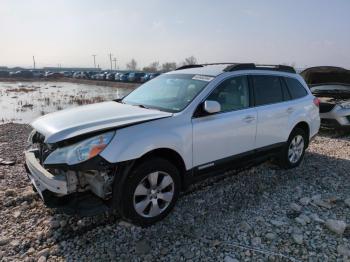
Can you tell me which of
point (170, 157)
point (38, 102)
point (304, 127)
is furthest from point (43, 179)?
point (38, 102)

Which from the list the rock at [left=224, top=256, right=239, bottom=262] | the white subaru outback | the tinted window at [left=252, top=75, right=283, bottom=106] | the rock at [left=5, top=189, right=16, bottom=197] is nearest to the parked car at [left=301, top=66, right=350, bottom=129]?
the white subaru outback

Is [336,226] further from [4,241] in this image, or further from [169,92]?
[4,241]

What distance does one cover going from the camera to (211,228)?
12.5ft

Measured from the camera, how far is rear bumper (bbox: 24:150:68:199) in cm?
332

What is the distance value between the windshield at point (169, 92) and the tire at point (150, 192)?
0.82 metres

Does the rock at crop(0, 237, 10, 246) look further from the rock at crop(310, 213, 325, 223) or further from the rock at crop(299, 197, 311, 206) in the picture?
the rock at crop(299, 197, 311, 206)

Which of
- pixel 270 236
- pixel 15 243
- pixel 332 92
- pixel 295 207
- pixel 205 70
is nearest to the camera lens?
pixel 15 243

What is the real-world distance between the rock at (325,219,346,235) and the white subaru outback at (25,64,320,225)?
142 centimetres

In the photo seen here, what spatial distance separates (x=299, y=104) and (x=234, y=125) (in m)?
1.93

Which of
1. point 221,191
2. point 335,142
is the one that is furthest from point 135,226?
point 335,142

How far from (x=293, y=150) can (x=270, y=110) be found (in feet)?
3.80

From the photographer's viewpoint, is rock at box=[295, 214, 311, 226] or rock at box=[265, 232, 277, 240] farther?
rock at box=[295, 214, 311, 226]

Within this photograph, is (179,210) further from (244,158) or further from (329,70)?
(329,70)

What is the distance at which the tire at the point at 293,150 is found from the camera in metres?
5.65
